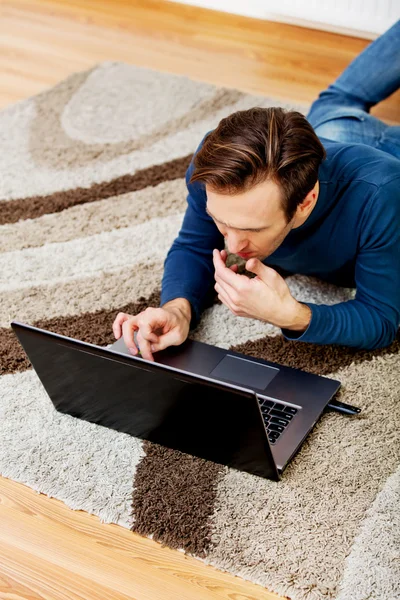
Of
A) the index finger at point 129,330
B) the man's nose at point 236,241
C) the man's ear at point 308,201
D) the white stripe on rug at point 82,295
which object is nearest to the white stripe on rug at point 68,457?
the index finger at point 129,330

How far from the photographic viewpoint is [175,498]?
121 cm

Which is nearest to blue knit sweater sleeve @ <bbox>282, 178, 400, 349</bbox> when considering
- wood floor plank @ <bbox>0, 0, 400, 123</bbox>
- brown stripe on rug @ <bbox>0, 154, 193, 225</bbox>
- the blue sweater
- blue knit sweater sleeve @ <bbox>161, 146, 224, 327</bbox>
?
the blue sweater

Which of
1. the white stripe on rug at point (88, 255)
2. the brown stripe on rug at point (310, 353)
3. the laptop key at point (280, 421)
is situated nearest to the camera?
the laptop key at point (280, 421)

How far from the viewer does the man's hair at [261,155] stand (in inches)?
46.8

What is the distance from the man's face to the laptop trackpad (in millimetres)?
216

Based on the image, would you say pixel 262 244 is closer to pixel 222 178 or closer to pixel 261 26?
pixel 222 178

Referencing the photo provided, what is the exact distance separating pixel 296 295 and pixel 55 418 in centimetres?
58

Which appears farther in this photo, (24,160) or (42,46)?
(42,46)

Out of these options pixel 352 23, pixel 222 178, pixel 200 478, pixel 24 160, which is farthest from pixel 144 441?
pixel 352 23

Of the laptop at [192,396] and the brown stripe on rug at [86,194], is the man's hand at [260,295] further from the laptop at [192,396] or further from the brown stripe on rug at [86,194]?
the brown stripe on rug at [86,194]

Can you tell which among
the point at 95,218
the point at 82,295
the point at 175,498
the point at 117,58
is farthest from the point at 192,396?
the point at 117,58

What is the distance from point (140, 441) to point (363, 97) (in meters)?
1.15

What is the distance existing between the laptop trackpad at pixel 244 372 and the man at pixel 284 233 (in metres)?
0.08

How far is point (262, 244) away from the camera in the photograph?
1281mm
